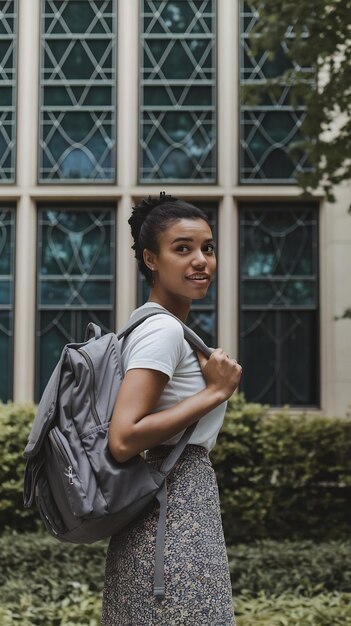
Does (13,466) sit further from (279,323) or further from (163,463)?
(163,463)

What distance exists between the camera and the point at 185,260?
2.29 meters

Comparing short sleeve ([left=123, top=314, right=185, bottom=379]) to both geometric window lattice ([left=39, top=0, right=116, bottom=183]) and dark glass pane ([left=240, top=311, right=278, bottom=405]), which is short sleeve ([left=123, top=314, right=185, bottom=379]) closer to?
dark glass pane ([left=240, top=311, right=278, bottom=405])

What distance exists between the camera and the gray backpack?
6.89 feet

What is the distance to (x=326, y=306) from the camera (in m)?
9.37

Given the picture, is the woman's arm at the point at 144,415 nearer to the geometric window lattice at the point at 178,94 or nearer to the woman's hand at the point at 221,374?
the woman's hand at the point at 221,374

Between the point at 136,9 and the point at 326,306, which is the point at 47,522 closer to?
the point at 326,306

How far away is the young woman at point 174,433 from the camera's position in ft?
6.97

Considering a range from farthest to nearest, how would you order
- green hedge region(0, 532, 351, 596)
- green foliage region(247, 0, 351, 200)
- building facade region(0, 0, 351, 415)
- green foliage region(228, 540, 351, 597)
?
1. building facade region(0, 0, 351, 415)
2. green foliage region(228, 540, 351, 597)
3. green hedge region(0, 532, 351, 596)
4. green foliage region(247, 0, 351, 200)

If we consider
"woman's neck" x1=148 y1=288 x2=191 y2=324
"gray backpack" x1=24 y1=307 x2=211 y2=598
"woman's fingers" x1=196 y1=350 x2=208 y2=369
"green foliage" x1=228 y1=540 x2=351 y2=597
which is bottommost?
"green foliage" x1=228 y1=540 x2=351 y2=597

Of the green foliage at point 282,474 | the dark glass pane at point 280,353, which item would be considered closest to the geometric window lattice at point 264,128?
the dark glass pane at point 280,353

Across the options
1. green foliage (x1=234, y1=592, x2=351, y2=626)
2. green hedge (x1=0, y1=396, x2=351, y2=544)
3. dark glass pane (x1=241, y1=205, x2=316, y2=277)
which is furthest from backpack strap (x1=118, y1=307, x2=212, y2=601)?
dark glass pane (x1=241, y1=205, x2=316, y2=277)

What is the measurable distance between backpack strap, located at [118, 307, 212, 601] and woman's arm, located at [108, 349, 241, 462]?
0.18ft

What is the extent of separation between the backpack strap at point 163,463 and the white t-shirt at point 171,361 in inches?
0.6

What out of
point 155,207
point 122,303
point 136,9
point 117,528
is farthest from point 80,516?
point 136,9
